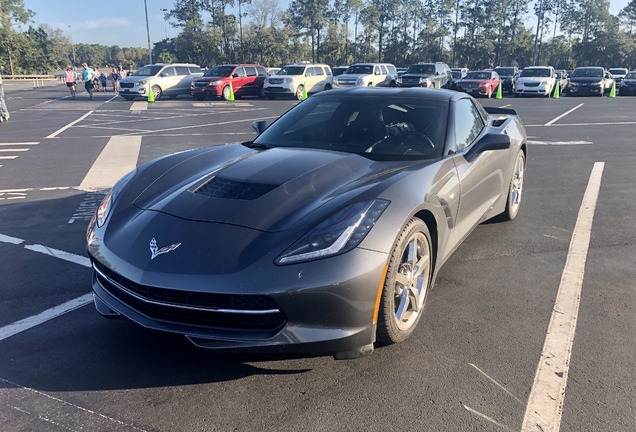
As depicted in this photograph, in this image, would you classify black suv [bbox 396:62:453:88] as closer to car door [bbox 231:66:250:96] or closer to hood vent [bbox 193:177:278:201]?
car door [bbox 231:66:250:96]

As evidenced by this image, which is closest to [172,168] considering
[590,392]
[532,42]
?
[590,392]

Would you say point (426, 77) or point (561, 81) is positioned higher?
point (426, 77)

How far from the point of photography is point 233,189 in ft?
10.5

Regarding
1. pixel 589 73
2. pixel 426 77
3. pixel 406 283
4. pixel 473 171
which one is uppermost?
pixel 589 73

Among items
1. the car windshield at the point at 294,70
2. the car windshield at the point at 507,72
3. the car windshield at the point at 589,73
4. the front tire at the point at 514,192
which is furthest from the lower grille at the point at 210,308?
the car windshield at the point at 507,72

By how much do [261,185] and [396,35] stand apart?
7595cm

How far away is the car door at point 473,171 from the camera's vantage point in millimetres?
3869

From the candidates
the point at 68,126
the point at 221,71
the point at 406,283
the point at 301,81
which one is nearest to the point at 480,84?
the point at 301,81

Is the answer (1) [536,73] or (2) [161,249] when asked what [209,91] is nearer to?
(1) [536,73]

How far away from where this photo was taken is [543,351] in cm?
301

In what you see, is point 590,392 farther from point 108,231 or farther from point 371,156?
point 108,231

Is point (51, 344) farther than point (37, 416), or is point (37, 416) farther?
point (51, 344)

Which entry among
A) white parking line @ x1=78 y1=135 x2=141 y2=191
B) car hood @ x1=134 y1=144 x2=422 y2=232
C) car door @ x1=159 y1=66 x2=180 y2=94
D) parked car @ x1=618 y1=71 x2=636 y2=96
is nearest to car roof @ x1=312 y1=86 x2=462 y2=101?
car hood @ x1=134 y1=144 x2=422 y2=232

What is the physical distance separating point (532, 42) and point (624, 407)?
262ft
